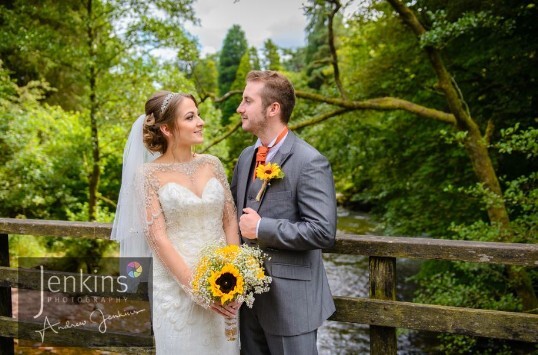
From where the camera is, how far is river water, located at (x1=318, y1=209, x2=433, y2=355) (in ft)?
25.5

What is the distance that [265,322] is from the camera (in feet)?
8.09

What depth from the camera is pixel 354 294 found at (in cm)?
1016

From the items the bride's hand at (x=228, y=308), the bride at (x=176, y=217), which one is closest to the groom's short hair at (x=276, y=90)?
the bride at (x=176, y=217)

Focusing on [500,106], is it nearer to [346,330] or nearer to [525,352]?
[525,352]

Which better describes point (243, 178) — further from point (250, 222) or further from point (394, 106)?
point (394, 106)

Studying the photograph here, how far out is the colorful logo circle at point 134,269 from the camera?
298 centimetres

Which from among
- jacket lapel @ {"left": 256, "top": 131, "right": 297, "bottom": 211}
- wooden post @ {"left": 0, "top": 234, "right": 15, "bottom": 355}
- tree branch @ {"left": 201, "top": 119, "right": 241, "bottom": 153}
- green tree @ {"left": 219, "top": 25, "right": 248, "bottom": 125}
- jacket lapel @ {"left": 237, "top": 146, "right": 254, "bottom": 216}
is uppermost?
green tree @ {"left": 219, "top": 25, "right": 248, "bottom": 125}

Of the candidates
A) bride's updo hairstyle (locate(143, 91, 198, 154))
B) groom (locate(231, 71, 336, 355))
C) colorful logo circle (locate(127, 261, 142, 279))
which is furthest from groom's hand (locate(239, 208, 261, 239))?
colorful logo circle (locate(127, 261, 142, 279))

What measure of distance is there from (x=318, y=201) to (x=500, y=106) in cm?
580

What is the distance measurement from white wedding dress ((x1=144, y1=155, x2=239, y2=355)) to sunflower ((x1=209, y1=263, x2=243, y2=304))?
44 centimetres

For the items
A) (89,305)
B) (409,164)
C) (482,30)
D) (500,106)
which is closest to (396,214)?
(409,164)

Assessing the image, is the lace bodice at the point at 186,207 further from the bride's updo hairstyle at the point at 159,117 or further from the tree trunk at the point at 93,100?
the tree trunk at the point at 93,100

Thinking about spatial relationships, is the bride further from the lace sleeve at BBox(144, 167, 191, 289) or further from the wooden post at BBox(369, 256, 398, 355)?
the wooden post at BBox(369, 256, 398, 355)

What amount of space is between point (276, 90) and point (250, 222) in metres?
0.74
